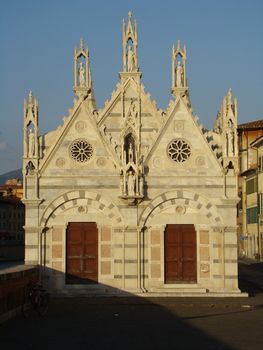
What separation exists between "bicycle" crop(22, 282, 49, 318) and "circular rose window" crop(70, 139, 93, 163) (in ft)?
25.7

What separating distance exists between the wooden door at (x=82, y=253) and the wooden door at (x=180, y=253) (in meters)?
3.18

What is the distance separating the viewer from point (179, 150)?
31.5 meters

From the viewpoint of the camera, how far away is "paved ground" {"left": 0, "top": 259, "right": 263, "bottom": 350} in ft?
57.4

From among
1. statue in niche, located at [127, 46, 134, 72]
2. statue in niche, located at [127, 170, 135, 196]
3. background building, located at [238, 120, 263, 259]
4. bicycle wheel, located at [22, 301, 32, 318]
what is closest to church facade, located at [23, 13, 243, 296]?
statue in niche, located at [127, 170, 135, 196]

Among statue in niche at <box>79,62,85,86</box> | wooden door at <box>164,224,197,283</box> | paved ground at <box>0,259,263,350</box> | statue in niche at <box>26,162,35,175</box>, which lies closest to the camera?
paved ground at <box>0,259,263,350</box>

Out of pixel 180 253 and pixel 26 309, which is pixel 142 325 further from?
pixel 180 253

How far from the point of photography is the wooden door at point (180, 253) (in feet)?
101

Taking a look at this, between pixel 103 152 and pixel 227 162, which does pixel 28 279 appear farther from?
pixel 227 162

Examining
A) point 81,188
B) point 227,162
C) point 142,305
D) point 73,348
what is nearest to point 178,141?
point 227,162

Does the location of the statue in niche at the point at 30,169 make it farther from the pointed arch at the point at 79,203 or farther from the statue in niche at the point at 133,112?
the statue in niche at the point at 133,112

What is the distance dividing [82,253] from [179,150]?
6.33 meters

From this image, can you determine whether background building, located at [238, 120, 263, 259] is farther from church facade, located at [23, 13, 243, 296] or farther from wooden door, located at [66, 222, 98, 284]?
wooden door, located at [66, 222, 98, 284]

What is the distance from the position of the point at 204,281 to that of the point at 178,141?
6340mm

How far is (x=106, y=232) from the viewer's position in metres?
30.9
